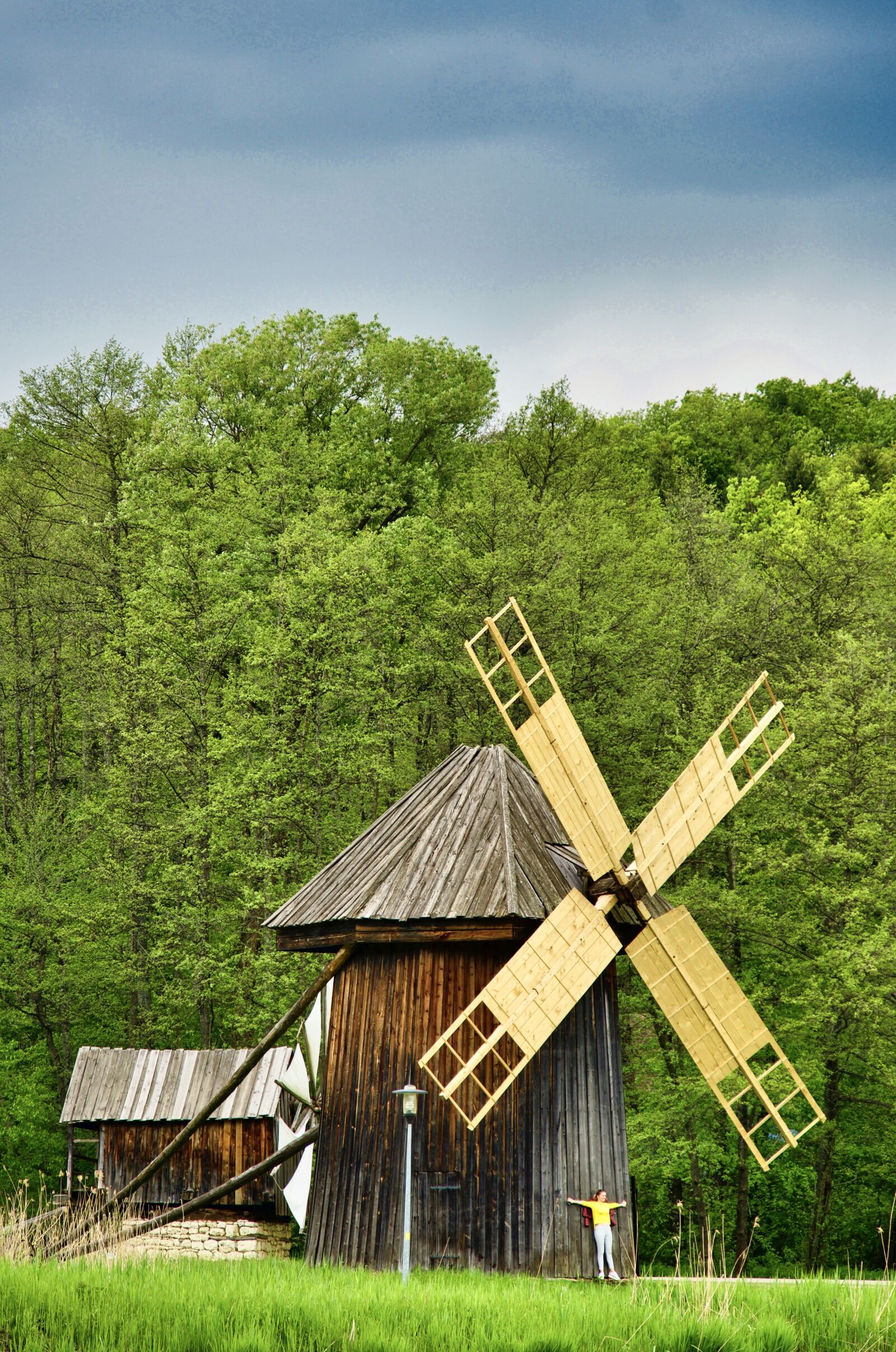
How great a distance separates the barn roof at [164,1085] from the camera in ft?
66.6

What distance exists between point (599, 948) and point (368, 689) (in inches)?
546

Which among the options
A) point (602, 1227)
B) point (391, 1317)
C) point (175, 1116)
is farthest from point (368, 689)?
point (391, 1317)

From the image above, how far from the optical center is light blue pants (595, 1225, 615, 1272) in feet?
39.4

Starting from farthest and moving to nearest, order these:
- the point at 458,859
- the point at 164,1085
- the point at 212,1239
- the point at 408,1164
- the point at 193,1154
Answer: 1. the point at 164,1085
2. the point at 193,1154
3. the point at 212,1239
4. the point at 458,859
5. the point at 408,1164

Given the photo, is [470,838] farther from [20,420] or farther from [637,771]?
[20,420]

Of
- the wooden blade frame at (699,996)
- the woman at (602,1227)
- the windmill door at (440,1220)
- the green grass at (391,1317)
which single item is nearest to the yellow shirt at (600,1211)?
the woman at (602,1227)

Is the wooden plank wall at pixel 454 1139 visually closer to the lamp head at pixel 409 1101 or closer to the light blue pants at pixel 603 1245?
the light blue pants at pixel 603 1245

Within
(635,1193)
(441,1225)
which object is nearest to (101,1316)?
(441,1225)

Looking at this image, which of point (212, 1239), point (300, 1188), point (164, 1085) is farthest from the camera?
point (164, 1085)

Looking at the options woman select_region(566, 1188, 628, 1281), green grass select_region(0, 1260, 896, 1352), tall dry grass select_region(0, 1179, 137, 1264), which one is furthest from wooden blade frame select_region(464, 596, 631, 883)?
tall dry grass select_region(0, 1179, 137, 1264)

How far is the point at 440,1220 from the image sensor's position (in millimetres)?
12172

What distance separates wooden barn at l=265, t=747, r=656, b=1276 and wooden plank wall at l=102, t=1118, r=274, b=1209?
7189 millimetres

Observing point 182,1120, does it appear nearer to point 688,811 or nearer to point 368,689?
point 368,689

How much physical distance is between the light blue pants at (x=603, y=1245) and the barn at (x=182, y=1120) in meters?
8.34
